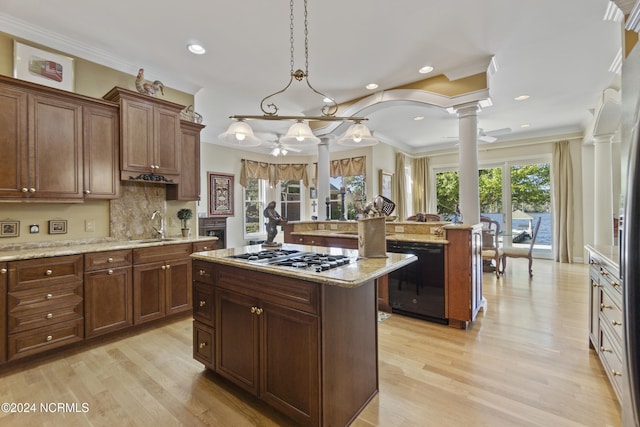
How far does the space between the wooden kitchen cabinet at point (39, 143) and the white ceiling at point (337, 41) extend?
66 centimetres

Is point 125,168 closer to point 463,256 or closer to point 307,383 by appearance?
point 307,383

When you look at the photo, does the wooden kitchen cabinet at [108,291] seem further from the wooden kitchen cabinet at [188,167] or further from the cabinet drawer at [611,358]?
the cabinet drawer at [611,358]

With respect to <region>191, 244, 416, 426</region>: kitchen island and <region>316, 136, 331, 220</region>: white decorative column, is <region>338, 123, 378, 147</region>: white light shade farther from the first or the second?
<region>316, 136, 331, 220</region>: white decorative column

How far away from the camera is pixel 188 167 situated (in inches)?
143

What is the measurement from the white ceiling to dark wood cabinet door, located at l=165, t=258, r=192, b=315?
2257 mm

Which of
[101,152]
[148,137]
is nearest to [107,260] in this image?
[101,152]

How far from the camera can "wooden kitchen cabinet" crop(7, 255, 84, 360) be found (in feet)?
7.32

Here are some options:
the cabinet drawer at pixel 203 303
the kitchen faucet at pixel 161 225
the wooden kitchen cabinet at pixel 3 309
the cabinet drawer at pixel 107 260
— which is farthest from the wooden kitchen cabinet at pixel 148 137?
the cabinet drawer at pixel 203 303

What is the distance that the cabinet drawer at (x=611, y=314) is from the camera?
1.72 meters

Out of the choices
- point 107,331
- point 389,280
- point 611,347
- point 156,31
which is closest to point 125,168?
point 156,31

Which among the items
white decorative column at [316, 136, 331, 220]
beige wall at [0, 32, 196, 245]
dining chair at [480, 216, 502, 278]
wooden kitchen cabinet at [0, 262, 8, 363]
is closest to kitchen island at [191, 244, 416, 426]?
wooden kitchen cabinet at [0, 262, 8, 363]

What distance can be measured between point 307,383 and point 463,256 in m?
2.14

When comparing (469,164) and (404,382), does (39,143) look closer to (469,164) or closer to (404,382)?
(404,382)

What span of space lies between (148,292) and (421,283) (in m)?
2.91
